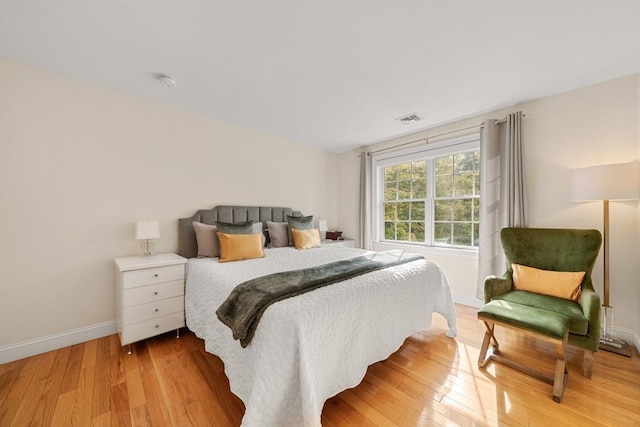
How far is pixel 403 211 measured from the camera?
12.9ft

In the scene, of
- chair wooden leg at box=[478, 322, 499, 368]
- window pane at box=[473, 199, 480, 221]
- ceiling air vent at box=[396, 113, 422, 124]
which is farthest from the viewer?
window pane at box=[473, 199, 480, 221]

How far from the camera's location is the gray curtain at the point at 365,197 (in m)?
4.12

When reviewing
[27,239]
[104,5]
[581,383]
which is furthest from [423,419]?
[27,239]

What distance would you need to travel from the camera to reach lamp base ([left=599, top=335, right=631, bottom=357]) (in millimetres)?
2006

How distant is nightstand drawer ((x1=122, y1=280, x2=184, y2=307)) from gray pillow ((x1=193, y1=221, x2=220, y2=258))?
1.32 ft

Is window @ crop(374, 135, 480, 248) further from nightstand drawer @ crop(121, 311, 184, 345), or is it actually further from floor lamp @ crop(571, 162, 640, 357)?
nightstand drawer @ crop(121, 311, 184, 345)

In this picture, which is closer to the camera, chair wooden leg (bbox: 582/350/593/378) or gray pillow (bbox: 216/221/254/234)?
chair wooden leg (bbox: 582/350/593/378)

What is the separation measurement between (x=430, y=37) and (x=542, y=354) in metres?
2.66

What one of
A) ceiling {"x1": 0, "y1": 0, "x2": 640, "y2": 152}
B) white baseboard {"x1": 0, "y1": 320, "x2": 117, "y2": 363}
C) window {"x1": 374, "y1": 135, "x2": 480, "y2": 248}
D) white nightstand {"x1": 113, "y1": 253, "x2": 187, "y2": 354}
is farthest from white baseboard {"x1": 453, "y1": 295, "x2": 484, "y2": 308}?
white baseboard {"x1": 0, "y1": 320, "x2": 117, "y2": 363}

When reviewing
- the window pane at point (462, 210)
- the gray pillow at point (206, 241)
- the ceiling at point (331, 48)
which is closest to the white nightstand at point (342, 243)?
the window pane at point (462, 210)

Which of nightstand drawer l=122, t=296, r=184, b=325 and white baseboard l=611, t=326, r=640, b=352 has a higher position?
nightstand drawer l=122, t=296, r=184, b=325

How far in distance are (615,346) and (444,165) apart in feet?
7.94

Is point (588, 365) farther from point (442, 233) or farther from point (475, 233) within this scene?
point (442, 233)

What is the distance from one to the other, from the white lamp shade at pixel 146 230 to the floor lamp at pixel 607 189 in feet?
12.9
